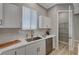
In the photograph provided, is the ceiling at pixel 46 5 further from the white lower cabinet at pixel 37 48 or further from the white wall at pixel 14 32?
the white lower cabinet at pixel 37 48

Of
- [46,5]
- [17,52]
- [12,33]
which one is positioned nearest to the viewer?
[17,52]

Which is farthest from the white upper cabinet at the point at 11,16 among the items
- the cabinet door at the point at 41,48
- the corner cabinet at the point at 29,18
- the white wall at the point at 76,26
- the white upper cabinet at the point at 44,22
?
the white wall at the point at 76,26

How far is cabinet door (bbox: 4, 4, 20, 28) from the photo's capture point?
6.55ft

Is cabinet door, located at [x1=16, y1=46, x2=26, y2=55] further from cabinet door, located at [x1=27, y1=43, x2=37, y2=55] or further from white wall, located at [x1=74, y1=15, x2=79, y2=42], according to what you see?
white wall, located at [x1=74, y1=15, x2=79, y2=42]

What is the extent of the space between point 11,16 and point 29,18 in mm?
330

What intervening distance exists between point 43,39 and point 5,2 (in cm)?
96

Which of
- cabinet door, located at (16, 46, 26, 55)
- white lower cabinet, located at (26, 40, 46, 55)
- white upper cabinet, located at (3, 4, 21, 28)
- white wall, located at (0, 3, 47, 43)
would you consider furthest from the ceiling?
Answer: cabinet door, located at (16, 46, 26, 55)

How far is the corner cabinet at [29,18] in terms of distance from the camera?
6.77 ft

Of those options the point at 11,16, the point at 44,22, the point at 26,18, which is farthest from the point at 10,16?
the point at 44,22

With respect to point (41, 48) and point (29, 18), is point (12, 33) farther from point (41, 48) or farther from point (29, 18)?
point (41, 48)

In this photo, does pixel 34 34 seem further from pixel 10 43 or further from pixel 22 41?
pixel 10 43

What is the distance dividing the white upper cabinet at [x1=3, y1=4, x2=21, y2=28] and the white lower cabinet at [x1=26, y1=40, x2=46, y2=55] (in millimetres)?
445

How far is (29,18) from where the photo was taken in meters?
2.11

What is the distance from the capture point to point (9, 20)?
2051mm
